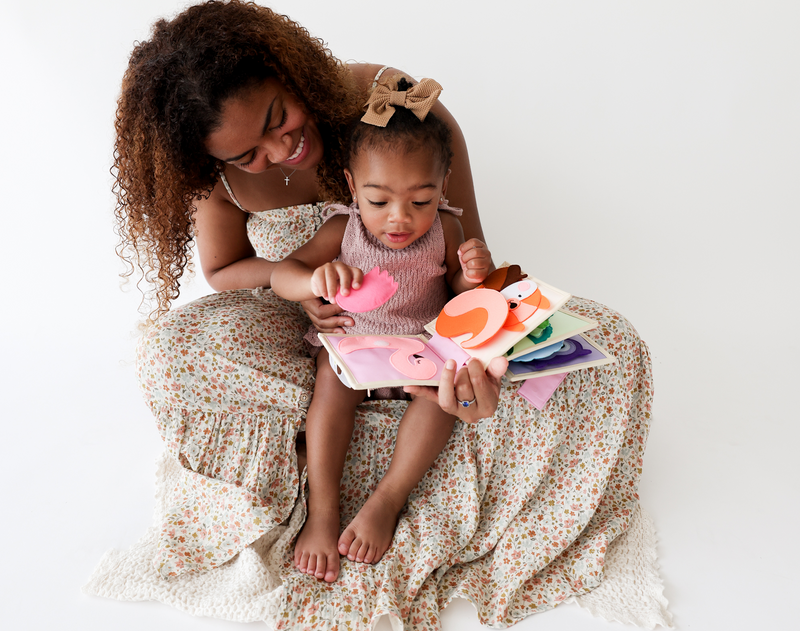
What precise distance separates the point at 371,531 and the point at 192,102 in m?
1.10

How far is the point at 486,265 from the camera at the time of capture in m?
1.63

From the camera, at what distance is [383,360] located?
1.51 m

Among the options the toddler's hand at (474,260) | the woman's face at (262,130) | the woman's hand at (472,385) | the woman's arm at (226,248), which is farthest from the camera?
the woman's arm at (226,248)

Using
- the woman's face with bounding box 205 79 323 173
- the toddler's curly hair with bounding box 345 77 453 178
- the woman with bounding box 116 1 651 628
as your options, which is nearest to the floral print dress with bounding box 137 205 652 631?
the woman with bounding box 116 1 651 628

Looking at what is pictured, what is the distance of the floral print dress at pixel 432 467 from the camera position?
1584 millimetres

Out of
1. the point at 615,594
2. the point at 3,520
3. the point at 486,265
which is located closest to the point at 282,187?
the point at 486,265

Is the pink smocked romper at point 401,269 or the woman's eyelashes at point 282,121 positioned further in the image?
the pink smocked romper at point 401,269

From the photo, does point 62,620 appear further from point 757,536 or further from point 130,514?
point 757,536

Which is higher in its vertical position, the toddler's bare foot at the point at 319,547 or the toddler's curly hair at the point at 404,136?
the toddler's curly hair at the point at 404,136

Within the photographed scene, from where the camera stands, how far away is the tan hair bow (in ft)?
5.04

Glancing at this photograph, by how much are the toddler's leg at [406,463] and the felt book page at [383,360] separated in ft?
0.60

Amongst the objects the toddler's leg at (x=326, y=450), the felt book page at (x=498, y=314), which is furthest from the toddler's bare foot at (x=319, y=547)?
the felt book page at (x=498, y=314)

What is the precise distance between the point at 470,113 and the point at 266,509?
5.45 ft

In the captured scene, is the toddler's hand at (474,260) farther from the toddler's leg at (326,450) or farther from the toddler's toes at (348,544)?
the toddler's toes at (348,544)
